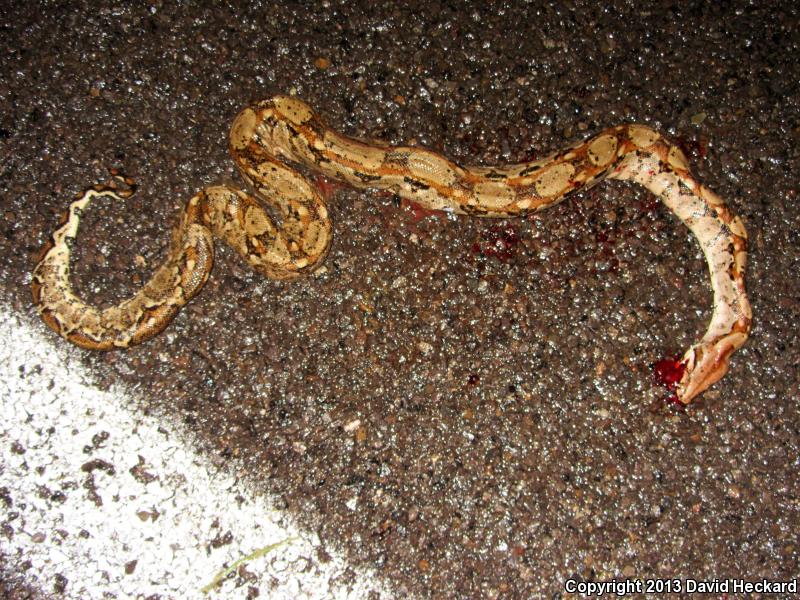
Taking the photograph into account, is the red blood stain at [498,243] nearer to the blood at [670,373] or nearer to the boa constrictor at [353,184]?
the boa constrictor at [353,184]

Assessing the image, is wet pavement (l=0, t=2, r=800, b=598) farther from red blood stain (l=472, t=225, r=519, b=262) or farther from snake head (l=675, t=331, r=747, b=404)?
snake head (l=675, t=331, r=747, b=404)

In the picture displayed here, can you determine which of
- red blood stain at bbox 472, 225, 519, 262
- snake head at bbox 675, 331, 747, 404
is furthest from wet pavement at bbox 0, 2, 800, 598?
snake head at bbox 675, 331, 747, 404

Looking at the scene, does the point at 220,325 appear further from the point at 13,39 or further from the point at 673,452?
the point at 673,452

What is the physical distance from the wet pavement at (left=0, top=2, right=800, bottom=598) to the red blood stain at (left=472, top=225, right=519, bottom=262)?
20 mm

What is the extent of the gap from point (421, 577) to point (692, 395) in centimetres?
196

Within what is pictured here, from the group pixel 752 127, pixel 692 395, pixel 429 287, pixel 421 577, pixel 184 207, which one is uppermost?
pixel 752 127

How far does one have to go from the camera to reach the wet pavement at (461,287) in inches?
122

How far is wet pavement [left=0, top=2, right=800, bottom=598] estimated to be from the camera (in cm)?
310

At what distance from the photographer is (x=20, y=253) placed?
3.15 meters

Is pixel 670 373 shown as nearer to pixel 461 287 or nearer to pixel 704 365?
pixel 704 365

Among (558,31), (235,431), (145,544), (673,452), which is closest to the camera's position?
(145,544)

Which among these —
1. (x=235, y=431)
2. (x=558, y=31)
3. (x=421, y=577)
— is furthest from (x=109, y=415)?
(x=558, y=31)

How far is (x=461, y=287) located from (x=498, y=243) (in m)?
0.39

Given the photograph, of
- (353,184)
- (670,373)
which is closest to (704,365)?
(670,373)
